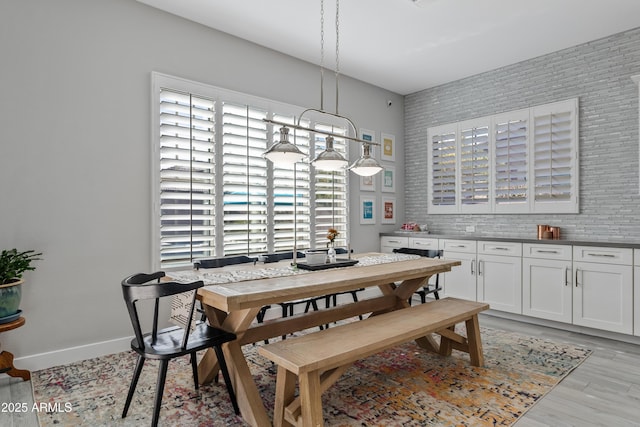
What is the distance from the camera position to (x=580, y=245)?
4.00 metres

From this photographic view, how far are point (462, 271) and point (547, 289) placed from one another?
1015mm

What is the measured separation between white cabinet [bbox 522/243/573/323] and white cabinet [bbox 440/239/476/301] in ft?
2.03

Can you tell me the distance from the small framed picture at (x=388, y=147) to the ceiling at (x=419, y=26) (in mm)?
1194

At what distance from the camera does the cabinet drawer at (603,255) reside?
3.73 meters

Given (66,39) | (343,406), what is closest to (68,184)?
(66,39)

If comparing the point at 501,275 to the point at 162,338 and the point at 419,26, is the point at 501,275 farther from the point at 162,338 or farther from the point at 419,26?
the point at 162,338

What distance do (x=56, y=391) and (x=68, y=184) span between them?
1.59 m

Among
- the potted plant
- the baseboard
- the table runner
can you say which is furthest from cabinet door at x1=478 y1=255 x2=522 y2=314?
the potted plant

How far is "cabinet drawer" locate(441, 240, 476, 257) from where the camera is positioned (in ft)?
16.1

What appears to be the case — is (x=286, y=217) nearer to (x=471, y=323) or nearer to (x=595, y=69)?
(x=471, y=323)

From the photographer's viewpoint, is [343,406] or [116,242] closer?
[343,406]

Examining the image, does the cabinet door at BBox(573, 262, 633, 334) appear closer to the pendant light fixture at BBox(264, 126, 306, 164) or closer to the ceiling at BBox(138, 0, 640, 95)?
the ceiling at BBox(138, 0, 640, 95)

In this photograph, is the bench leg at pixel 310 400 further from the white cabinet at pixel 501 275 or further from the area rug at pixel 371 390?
the white cabinet at pixel 501 275

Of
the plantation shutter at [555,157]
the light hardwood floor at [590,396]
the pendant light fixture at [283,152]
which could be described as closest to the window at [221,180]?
the pendant light fixture at [283,152]
